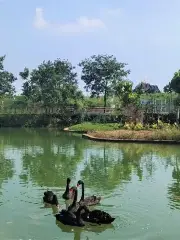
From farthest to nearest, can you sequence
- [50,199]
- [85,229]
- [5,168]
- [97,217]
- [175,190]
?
[5,168] < [175,190] < [50,199] < [97,217] < [85,229]

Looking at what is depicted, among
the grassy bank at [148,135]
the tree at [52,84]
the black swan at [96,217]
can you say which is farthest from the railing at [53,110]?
the black swan at [96,217]

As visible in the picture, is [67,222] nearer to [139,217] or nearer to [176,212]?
[139,217]

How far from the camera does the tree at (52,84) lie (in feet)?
180

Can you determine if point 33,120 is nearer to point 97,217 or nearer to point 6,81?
point 6,81

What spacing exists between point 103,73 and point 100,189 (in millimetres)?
43445

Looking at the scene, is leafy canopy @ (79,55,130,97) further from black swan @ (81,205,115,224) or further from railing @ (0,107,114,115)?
black swan @ (81,205,115,224)

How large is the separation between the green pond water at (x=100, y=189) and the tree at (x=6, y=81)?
35551 mm

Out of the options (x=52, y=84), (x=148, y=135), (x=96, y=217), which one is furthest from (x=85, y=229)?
(x=52, y=84)

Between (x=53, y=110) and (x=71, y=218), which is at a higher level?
(x=53, y=110)

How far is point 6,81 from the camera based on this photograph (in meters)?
60.8

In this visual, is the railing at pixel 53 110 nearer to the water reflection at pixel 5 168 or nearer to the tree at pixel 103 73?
the tree at pixel 103 73

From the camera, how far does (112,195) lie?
531 inches

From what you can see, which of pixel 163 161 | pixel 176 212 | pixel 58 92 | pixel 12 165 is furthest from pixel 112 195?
Result: pixel 58 92

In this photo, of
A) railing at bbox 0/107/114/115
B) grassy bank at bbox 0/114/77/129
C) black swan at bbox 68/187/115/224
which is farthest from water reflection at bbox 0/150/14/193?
railing at bbox 0/107/114/115
